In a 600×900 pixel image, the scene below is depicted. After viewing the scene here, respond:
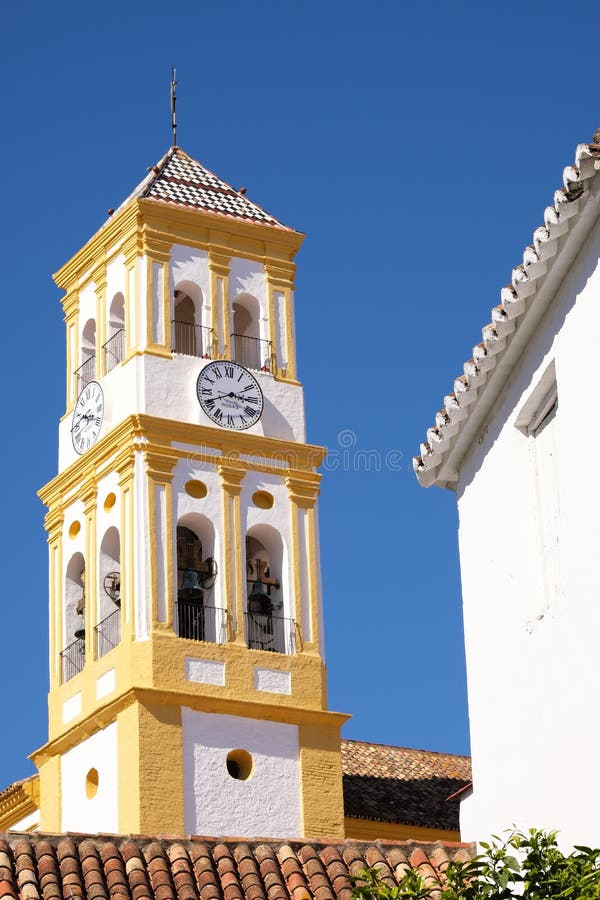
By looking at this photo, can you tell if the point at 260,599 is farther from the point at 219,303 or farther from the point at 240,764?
the point at 219,303

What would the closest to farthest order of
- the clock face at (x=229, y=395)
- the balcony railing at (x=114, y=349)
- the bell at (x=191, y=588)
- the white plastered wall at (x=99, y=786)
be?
the white plastered wall at (x=99, y=786) < the bell at (x=191, y=588) < the clock face at (x=229, y=395) < the balcony railing at (x=114, y=349)

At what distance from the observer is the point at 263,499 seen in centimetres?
Answer: 2958

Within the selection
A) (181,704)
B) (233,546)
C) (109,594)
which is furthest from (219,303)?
(181,704)

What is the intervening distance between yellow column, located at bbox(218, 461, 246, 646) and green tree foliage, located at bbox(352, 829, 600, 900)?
1503cm

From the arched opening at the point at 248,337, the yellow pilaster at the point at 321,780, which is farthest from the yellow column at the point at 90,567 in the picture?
the yellow pilaster at the point at 321,780

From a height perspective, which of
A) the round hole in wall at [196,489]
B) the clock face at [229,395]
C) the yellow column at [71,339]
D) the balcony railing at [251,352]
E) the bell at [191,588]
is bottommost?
the bell at [191,588]

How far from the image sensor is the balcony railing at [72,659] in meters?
29.3

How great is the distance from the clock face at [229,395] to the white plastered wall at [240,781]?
166 inches

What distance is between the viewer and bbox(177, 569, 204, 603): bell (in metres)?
28.5

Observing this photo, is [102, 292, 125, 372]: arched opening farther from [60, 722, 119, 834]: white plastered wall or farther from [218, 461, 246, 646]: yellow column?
[60, 722, 119, 834]: white plastered wall

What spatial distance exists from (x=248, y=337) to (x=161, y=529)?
369cm

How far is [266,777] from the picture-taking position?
2770 cm

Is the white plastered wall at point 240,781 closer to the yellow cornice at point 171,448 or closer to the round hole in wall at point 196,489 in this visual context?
the round hole in wall at point 196,489

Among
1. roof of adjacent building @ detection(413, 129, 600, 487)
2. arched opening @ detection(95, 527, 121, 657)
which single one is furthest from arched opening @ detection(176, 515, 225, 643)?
roof of adjacent building @ detection(413, 129, 600, 487)
